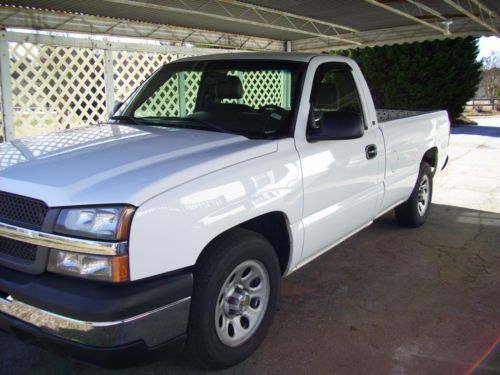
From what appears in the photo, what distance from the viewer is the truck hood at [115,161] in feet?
7.55

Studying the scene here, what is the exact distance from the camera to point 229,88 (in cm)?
401

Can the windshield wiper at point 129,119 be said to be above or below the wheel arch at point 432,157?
above

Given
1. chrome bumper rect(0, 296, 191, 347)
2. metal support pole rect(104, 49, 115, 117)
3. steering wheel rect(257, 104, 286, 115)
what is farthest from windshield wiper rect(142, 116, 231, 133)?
metal support pole rect(104, 49, 115, 117)

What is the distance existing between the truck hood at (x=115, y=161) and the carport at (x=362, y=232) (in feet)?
3.99

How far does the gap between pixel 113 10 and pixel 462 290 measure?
731 centimetres

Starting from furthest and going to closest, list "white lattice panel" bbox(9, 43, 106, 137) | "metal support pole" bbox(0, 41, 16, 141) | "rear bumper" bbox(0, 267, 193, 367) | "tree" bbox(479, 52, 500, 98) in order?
1. "tree" bbox(479, 52, 500, 98)
2. "white lattice panel" bbox(9, 43, 106, 137)
3. "metal support pole" bbox(0, 41, 16, 141)
4. "rear bumper" bbox(0, 267, 193, 367)

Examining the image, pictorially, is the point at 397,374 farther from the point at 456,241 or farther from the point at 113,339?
the point at 456,241

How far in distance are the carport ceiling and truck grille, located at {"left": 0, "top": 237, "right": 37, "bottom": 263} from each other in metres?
5.68

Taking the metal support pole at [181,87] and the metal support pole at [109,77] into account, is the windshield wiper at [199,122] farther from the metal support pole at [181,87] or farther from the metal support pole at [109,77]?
the metal support pole at [109,77]

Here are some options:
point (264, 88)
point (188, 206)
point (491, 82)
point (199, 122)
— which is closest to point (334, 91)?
point (264, 88)

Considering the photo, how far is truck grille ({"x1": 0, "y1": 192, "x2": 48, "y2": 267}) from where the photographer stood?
7.65ft

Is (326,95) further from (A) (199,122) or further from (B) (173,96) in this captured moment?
(B) (173,96)

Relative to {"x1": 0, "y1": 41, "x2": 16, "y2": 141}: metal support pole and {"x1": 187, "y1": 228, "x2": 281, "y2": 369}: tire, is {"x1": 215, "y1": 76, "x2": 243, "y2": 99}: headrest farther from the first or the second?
{"x1": 0, "y1": 41, "x2": 16, "y2": 141}: metal support pole

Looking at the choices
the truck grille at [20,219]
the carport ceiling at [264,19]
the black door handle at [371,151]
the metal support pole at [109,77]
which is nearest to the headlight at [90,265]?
the truck grille at [20,219]
